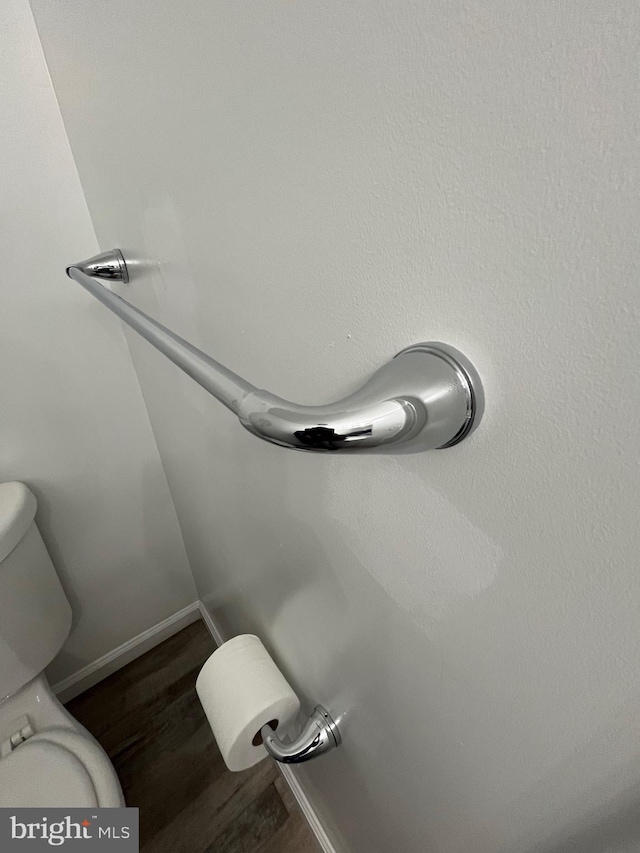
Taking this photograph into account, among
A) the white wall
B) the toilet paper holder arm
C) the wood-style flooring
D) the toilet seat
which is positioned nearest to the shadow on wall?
the white wall

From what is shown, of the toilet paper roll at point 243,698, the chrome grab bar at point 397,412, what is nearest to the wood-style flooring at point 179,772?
the toilet paper roll at point 243,698

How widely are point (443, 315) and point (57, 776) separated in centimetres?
93

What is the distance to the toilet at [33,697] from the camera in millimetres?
726

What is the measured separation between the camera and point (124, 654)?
121cm

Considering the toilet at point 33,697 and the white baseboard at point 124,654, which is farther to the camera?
the white baseboard at point 124,654

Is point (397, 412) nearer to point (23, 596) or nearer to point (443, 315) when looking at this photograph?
point (443, 315)

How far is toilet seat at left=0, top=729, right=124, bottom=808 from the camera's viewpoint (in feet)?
2.34

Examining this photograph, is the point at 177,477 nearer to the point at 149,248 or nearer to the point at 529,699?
the point at 149,248

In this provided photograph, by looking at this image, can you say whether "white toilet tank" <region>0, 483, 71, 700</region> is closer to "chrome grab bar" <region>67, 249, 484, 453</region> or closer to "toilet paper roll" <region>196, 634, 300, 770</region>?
"toilet paper roll" <region>196, 634, 300, 770</region>

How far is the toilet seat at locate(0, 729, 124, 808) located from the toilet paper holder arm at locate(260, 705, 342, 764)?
36 centimetres

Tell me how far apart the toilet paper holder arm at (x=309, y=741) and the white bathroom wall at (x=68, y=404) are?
63 centimetres

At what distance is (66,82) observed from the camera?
62cm

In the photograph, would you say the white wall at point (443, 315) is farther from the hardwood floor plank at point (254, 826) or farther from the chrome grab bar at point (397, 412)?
the hardwood floor plank at point (254, 826)

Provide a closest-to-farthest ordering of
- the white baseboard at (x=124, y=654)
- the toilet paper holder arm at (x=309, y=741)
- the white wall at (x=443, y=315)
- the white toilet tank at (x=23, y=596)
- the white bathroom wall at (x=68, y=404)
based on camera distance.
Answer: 1. the white wall at (x=443, y=315)
2. the toilet paper holder arm at (x=309, y=741)
3. the white bathroom wall at (x=68, y=404)
4. the white toilet tank at (x=23, y=596)
5. the white baseboard at (x=124, y=654)
